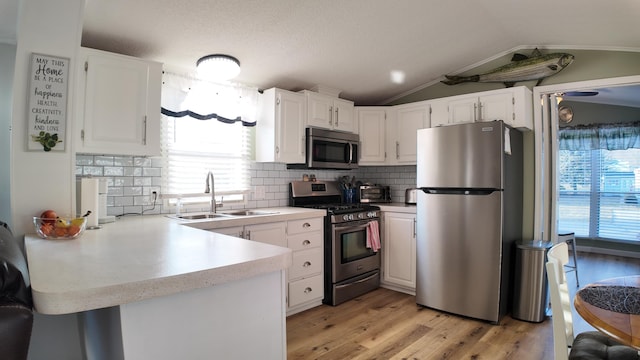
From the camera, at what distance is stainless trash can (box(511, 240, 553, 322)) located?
2920 mm

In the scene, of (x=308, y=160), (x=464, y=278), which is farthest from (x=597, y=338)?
(x=308, y=160)

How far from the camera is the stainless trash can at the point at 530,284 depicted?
115 inches

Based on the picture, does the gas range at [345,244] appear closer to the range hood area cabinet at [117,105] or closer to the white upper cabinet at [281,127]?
the white upper cabinet at [281,127]

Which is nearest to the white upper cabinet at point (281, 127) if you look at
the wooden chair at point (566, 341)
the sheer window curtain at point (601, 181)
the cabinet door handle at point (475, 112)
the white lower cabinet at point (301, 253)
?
the white lower cabinet at point (301, 253)

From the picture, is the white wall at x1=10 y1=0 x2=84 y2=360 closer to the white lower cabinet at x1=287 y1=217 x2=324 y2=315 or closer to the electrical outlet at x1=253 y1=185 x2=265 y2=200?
the white lower cabinet at x1=287 y1=217 x2=324 y2=315

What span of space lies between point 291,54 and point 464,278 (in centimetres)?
246

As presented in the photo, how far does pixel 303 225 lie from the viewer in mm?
3176

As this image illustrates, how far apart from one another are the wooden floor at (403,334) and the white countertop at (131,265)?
4.55 ft

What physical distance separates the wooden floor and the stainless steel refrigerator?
0.18 metres

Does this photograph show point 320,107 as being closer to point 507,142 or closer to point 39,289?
point 507,142

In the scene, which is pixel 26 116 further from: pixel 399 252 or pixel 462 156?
pixel 399 252

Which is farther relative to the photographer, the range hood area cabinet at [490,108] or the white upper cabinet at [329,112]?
the white upper cabinet at [329,112]

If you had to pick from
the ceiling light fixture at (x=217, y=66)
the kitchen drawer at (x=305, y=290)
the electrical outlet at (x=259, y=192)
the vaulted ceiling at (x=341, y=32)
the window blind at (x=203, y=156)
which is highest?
the vaulted ceiling at (x=341, y=32)

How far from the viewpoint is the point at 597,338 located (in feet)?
5.16
